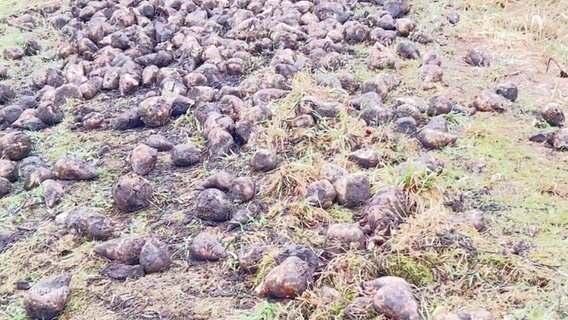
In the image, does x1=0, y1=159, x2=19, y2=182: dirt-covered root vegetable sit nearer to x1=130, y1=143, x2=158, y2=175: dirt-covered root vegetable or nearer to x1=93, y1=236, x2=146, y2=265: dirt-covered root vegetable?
x1=130, y1=143, x2=158, y2=175: dirt-covered root vegetable

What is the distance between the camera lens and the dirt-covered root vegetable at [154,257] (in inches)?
80.7

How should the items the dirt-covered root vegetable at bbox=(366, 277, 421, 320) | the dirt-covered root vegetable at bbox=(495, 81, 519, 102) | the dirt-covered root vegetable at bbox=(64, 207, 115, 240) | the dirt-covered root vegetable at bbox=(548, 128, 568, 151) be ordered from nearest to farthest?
1. the dirt-covered root vegetable at bbox=(366, 277, 421, 320)
2. the dirt-covered root vegetable at bbox=(64, 207, 115, 240)
3. the dirt-covered root vegetable at bbox=(548, 128, 568, 151)
4. the dirt-covered root vegetable at bbox=(495, 81, 519, 102)

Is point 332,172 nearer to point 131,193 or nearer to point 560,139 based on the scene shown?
point 131,193

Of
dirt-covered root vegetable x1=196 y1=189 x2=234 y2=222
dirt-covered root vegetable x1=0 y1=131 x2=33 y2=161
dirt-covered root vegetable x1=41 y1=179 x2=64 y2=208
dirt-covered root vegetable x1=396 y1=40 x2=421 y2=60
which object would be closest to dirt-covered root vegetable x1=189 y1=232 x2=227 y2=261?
dirt-covered root vegetable x1=196 y1=189 x2=234 y2=222

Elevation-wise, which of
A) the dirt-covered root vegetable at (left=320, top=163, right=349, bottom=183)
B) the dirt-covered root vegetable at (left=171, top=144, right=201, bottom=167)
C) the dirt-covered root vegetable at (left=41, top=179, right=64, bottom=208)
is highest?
the dirt-covered root vegetable at (left=320, top=163, right=349, bottom=183)

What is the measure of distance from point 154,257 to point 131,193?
404mm

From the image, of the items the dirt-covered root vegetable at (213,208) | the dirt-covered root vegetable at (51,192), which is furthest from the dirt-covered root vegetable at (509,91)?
the dirt-covered root vegetable at (51,192)

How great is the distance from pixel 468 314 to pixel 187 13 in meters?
3.21

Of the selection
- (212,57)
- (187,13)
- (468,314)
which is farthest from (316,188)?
(187,13)

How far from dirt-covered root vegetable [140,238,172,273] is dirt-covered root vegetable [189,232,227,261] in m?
0.09

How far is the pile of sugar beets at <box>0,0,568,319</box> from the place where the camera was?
6.70 ft

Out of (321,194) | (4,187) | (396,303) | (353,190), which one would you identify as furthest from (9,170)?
(396,303)

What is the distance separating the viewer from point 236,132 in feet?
9.19

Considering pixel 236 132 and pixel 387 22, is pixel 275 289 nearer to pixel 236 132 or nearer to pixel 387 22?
pixel 236 132
